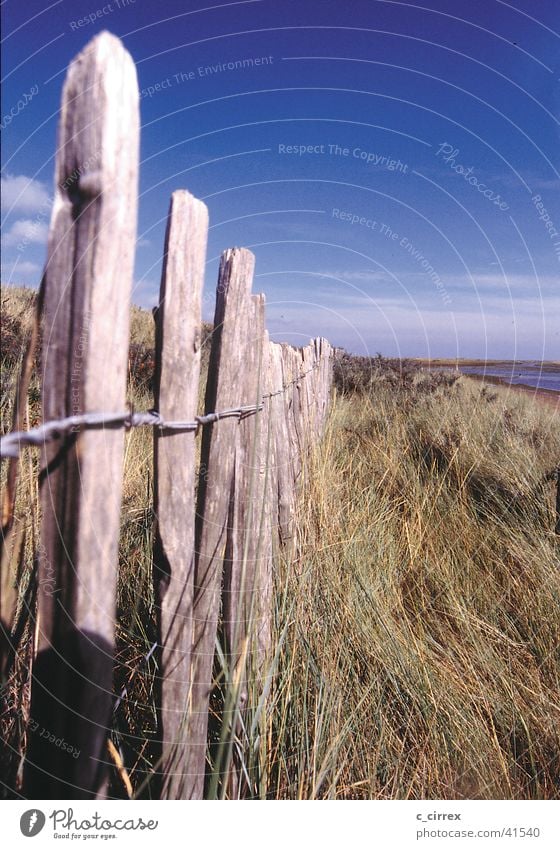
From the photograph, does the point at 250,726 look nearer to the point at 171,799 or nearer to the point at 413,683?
the point at 171,799

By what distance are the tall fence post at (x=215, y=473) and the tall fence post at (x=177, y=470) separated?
0.18 feet

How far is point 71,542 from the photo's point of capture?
117cm

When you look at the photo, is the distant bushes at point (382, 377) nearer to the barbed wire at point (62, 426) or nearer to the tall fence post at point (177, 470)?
the tall fence post at point (177, 470)

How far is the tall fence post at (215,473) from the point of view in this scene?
1628mm

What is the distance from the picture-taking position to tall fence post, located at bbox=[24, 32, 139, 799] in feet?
3.45

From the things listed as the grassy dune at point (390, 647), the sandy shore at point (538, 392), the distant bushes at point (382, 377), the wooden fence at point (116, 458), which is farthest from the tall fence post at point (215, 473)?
the distant bushes at point (382, 377)

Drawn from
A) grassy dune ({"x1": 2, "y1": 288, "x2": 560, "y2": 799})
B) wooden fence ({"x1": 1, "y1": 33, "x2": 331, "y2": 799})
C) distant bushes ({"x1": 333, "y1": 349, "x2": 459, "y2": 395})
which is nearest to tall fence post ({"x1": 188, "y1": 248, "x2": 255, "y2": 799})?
wooden fence ({"x1": 1, "y1": 33, "x2": 331, "y2": 799})

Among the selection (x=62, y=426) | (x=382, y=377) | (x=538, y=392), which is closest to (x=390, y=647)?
(x=62, y=426)

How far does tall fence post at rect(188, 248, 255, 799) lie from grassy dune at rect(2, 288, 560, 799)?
0.17 m

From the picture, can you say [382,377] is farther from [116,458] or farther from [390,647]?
[116,458]

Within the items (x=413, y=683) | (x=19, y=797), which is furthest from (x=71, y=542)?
(x=413, y=683)

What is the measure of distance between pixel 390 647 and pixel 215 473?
1.17 m
